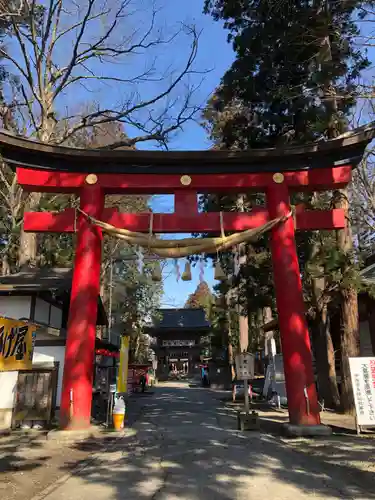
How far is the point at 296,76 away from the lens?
1202cm

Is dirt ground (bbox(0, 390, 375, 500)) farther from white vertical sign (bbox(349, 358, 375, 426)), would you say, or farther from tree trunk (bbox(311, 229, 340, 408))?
tree trunk (bbox(311, 229, 340, 408))

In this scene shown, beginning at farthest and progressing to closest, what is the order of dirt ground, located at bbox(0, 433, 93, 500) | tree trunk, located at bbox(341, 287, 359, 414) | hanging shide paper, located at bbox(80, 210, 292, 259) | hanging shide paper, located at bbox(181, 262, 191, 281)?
tree trunk, located at bbox(341, 287, 359, 414) → hanging shide paper, located at bbox(181, 262, 191, 281) → hanging shide paper, located at bbox(80, 210, 292, 259) → dirt ground, located at bbox(0, 433, 93, 500)

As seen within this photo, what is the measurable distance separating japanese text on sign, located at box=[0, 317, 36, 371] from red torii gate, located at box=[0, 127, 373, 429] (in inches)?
45.8

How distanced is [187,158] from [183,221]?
1564 mm

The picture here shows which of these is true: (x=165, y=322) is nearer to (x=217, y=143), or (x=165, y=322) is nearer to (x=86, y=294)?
(x=217, y=143)

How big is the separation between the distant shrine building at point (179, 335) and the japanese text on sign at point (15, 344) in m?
29.3

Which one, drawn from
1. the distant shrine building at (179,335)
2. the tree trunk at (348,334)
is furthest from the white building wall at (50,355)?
the distant shrine building at (179,335)

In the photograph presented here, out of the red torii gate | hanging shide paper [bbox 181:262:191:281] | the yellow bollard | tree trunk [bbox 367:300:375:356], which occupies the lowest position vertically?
the yellow bollard

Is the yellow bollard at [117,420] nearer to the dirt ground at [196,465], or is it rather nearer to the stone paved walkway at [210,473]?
the dirt ground at [196,465]

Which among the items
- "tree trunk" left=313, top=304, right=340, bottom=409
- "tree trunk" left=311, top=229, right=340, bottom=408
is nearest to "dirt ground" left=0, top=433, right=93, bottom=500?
"tree trunk" left=311, top=229, right=340, bottom=408

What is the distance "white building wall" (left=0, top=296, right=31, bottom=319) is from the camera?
1143 cm

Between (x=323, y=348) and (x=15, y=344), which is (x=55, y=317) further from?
(x=323, y=348)

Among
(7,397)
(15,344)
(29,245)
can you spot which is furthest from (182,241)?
(29,245)

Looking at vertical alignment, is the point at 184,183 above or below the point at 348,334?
above
